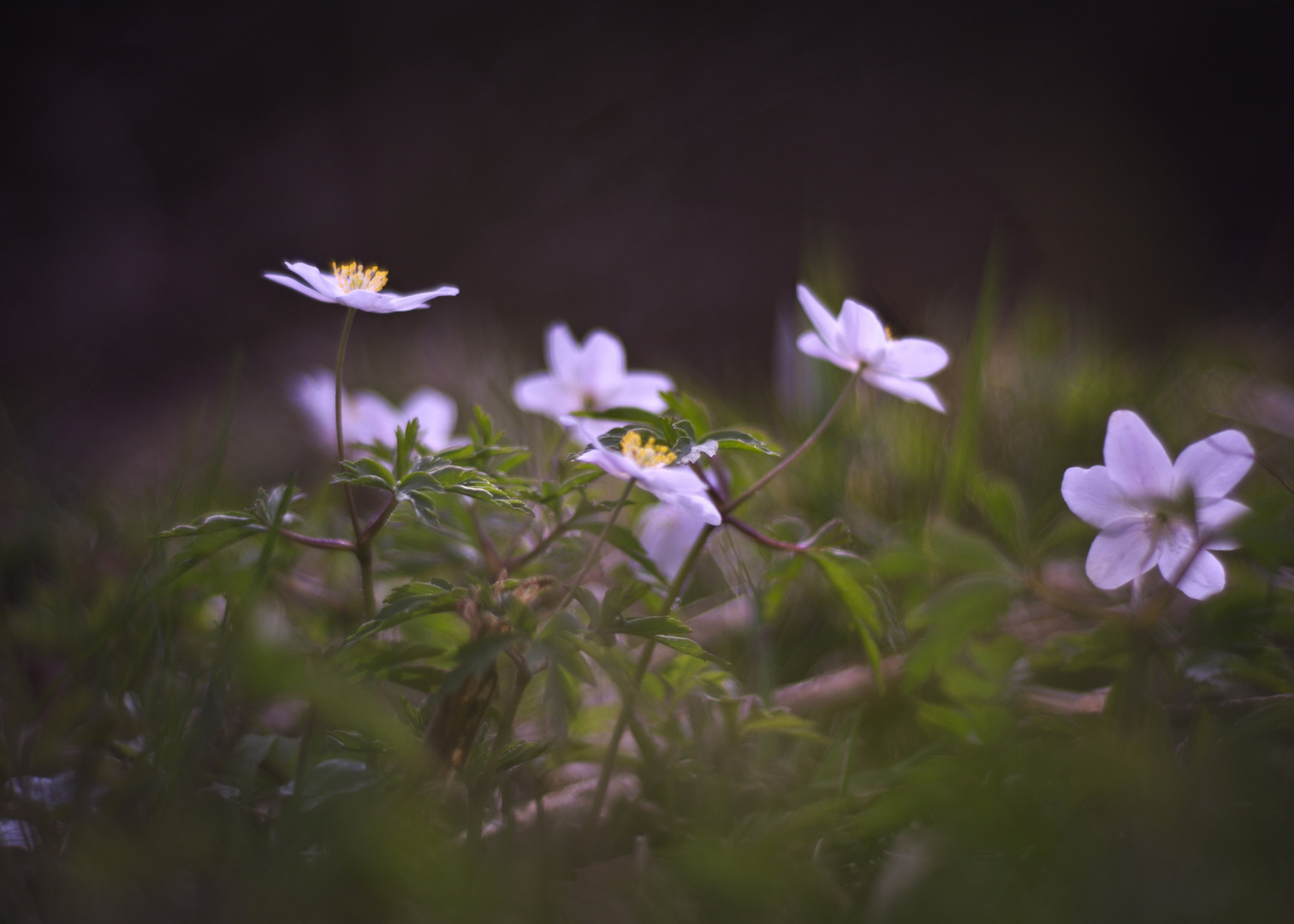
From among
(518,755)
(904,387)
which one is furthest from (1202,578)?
(518,755)

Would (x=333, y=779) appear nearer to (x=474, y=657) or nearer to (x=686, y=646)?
(x=474, y=657)

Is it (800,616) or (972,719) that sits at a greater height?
(972,719)

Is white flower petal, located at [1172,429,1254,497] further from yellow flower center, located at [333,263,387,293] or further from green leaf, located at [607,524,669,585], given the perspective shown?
yellow flower center, located at [333,263,387,293]

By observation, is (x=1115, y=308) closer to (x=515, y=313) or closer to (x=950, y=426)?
(x=950, y=426)

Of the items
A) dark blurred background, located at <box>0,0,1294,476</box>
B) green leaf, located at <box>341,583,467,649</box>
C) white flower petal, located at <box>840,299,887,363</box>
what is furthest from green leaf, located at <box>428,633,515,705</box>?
dark blurred background, located at <box>0,0,1294,476</box>

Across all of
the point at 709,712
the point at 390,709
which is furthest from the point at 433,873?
the point at 709,712

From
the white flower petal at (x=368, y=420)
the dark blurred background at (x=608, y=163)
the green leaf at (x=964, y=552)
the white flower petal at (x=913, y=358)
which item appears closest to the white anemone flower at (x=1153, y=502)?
the green leaf at (x=964, y=552)

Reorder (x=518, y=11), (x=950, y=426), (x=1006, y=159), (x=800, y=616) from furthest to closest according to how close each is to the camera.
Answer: (x=518, y=11) → (x=1006, y=159) → (x=950, y=426) → (x=800, y=616)
